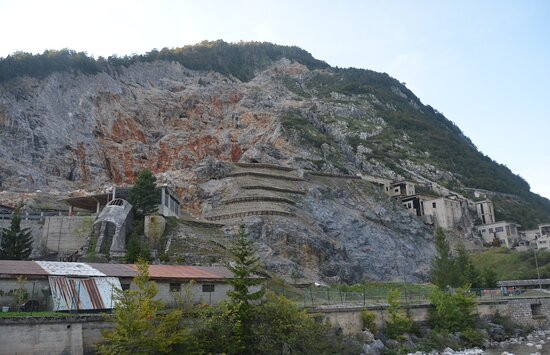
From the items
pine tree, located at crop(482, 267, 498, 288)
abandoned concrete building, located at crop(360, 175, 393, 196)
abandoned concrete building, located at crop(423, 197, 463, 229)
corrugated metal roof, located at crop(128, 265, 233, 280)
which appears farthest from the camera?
abandoned concrete building, located at crop(360, 175, 393, 196)

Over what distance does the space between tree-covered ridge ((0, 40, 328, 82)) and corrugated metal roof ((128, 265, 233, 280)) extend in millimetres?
82061

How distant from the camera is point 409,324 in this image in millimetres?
35000

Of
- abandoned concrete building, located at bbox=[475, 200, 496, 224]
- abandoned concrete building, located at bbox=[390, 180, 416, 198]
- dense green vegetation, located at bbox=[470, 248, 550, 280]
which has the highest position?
abandoned concrete building, located at bbox=[390, 180, 416, 198]

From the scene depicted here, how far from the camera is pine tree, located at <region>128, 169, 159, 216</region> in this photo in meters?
50.4

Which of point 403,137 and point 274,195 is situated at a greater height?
point 403,137

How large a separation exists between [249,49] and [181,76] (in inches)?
2285

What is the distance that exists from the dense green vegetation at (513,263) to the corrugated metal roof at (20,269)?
187 ft

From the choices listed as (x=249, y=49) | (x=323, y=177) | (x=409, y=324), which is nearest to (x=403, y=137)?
(x=323, y=177)

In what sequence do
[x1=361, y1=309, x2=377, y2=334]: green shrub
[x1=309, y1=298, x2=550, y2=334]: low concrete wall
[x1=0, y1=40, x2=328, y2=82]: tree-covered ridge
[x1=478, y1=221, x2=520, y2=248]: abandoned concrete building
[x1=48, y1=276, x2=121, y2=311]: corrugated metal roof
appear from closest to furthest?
1. [x1=48, y1=276, x2=121, y2=311]: corrugated metal roof
2. [x1=309, y1=298, x2=550, y2=334]: low concrete wall
3. [x1=361, y1=309, x2=377, y2=334]: green shrub
4. [x1=478, y1=221, x2=520, y2=248]: abandoned concrete building
5. [x1=0, y1=40, x2=328, y2=82]: tree-covered ridge

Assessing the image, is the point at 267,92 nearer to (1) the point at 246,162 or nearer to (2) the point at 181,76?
(2) the point at 181,76

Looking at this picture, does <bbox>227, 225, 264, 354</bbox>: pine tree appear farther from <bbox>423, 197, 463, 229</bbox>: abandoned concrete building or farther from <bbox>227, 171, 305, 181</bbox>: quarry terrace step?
<bbox>423, 197, 463, 229</bbox>: abandoned concrete building

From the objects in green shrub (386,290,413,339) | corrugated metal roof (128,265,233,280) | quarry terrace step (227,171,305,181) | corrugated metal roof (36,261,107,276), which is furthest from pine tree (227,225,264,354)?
quarry terrace step (227,171,305,181)

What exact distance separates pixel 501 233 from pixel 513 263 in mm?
23878

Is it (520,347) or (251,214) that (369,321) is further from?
(251,214)
